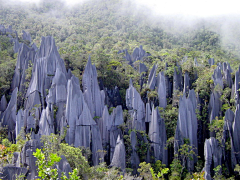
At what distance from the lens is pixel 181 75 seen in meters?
25.9

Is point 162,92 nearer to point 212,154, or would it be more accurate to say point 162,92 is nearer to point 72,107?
point 212,154

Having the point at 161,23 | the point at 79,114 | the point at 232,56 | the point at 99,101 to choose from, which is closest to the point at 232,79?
the point at 99,101

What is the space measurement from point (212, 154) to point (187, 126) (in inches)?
116

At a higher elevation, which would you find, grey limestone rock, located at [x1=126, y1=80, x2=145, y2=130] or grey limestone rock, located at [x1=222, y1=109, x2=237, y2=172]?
grey limestone rock, located at [x1=126, y1=80, x2=145, y2=130]

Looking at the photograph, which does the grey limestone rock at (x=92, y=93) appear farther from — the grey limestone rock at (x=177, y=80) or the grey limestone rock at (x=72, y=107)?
the grey limestone rock at (x=177, y=80)

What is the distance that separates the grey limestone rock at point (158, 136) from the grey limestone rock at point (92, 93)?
4488 millimetres

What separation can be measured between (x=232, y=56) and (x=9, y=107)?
1271 inches

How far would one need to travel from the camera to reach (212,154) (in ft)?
62.0

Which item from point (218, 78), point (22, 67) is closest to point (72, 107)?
point (22, 67)

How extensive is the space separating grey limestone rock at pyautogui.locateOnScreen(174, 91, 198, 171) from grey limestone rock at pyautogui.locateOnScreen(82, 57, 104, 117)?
6578mm

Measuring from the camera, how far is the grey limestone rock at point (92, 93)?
22078 mm

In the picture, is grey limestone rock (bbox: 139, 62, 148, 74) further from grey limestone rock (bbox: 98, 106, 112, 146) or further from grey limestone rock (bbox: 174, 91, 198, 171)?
grey limestone rock (bbox: 98, 106, 112, 146)

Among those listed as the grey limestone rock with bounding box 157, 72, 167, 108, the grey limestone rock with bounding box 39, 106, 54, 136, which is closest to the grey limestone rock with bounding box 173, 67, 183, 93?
the grey limestone rock with bounding box 157, 72, 167, 108

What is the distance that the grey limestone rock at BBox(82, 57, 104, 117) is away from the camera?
22.1 metres
